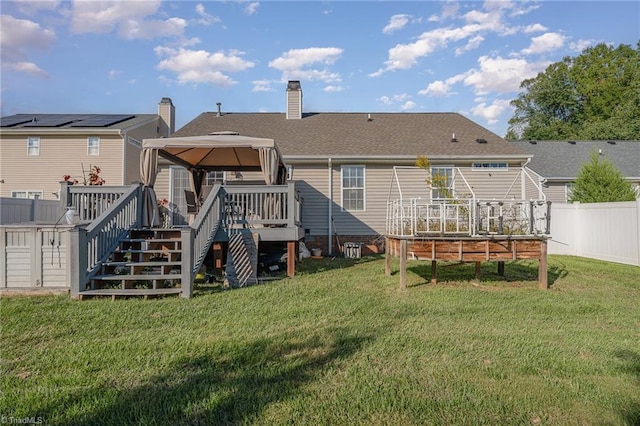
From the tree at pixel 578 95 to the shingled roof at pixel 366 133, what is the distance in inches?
814

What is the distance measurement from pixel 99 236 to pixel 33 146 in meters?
15.1

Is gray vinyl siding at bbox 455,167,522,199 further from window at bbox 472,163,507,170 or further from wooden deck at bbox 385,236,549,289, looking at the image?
wooden deck at bbox 385,236,549,289

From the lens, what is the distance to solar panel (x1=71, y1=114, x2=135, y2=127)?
57.8 ft

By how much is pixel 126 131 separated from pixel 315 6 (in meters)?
11.0

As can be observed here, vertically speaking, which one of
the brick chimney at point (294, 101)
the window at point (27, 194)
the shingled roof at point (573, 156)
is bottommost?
the window at point (27, 194)

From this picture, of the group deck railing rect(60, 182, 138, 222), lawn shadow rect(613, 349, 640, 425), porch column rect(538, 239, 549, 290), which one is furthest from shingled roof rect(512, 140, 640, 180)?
deck railing rect(60, 182, 138, 222)

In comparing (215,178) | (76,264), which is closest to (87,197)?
(76,264)

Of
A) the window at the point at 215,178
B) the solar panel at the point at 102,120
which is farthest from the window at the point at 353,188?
A: the solar panel at the point at 102,120

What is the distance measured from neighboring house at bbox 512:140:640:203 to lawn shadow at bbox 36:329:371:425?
1404 centimetres

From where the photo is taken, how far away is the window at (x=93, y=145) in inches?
680

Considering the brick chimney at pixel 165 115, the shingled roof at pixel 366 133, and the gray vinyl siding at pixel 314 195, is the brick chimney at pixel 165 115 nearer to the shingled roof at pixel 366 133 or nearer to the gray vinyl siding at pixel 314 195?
the shingled roof at pixel 366 133

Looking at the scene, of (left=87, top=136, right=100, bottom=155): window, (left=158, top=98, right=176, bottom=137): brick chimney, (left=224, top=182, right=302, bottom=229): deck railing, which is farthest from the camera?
(left=158, top=98, right=176, bottom=137): brick chimney

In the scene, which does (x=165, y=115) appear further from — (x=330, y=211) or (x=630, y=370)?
(x=630, y=370)

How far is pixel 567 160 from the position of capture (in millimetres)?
17203
